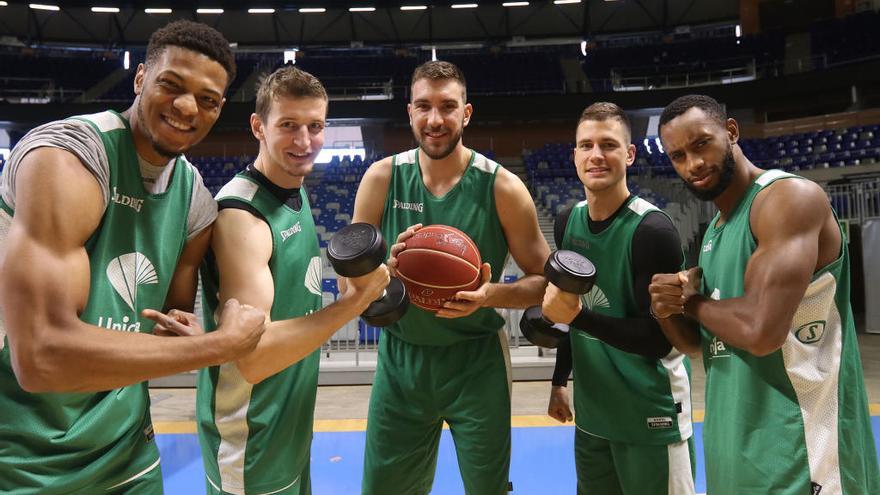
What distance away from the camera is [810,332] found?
181 cm

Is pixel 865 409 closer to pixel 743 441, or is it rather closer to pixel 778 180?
pixel 743 441

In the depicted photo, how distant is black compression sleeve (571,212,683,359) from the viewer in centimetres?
225

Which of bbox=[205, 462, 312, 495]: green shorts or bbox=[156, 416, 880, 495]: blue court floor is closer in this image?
bbox=[205, 462, 312, 495]: green shorts

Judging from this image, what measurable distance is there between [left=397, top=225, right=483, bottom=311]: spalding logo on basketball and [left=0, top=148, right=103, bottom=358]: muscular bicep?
1175mm

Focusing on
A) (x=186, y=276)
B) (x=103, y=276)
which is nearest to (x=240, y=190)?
(x=186, y=276)

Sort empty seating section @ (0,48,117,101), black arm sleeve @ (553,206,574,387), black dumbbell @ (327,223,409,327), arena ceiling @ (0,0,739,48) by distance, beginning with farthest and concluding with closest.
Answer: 1. arena ceiling @ (0,0,739,48)
2. empty seating section @ (0,48,117,101)
3. black arm sleeve @ (553,206,574,387)
4. black dumbbell @ (327,223,409,327)

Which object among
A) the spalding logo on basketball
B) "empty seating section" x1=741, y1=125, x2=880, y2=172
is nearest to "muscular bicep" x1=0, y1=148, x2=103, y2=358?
the spalding logo on basketball

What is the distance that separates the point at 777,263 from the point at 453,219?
1268mm

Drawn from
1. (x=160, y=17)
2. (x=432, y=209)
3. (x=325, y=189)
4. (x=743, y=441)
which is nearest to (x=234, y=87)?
(x=160, y=17)

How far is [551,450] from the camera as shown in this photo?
454 centimetres

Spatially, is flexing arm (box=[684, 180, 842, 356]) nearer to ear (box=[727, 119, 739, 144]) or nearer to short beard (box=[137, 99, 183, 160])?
ear (box=[727, 119, 739, 144])

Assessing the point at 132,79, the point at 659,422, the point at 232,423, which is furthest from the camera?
Answer: the point at 132,79

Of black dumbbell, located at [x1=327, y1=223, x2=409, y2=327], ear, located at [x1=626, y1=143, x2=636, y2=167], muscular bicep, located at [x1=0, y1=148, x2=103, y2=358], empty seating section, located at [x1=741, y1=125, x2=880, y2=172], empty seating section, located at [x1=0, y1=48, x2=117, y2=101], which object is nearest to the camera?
muscular bicep, located at [x1=0, y1=148, x2=103, y2=358]

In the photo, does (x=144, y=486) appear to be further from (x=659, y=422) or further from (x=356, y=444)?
(x=356, y=444)
